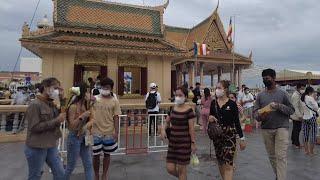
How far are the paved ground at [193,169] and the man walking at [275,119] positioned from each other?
33.0 inches

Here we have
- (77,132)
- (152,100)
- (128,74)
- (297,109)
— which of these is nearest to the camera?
(77,132)

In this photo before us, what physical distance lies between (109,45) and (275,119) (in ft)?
36.3

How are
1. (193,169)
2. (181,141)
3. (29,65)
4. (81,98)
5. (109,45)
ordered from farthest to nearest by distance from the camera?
1. (29,65)
2. (109,45)
3. (193,169)
4. (81,98)
5. (181,141)

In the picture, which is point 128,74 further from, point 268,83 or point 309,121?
point 268,83

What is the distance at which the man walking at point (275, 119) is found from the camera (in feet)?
16.1

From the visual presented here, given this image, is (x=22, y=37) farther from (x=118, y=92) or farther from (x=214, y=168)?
(x=214, y=168)

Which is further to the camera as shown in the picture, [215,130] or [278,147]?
[278,147]

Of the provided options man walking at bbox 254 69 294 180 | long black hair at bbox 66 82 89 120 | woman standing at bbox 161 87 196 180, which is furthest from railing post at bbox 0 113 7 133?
man walking at bbox 254 69 294 180

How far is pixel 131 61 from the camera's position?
16125 mm

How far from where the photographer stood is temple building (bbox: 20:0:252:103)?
47.5ft

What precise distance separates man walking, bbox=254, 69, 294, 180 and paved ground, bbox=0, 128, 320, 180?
0.84 m

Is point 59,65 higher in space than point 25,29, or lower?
lower

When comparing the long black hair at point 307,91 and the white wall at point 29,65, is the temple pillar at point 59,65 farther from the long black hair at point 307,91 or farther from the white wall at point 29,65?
Answer: the white wall at point 29,65

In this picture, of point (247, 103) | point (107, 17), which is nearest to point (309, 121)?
point (247, 103)
